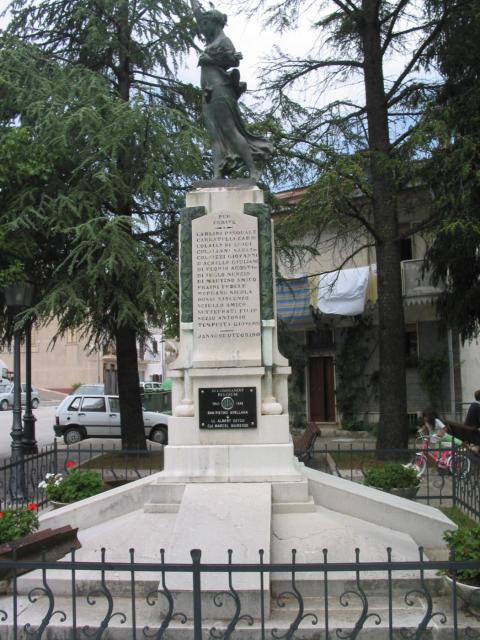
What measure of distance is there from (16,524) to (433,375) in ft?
60.6

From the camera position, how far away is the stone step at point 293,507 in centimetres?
619

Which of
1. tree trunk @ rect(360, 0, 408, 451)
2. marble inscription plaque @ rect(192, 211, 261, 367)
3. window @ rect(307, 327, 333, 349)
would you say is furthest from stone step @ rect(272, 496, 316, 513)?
window @ rect(307, 327, 333, 349)

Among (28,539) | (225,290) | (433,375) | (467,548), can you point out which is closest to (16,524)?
(28,539)

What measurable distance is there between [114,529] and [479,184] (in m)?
10.5

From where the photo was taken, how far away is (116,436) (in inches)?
821

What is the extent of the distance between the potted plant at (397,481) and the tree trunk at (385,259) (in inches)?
242

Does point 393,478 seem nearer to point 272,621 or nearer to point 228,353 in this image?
point 228,353

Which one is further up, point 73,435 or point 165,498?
point 165,498

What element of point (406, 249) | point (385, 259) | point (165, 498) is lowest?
point (165, 498)

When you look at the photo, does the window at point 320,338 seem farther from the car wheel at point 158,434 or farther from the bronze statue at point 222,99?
the bronze statue at point 222,99

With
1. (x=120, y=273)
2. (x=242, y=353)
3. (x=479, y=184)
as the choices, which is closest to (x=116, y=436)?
(x=120, y=273)

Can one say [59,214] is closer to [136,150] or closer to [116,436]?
[136,150]

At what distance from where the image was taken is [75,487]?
816 centimetres

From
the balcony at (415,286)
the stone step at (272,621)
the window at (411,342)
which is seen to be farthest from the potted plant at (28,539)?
the window at (411,342)
